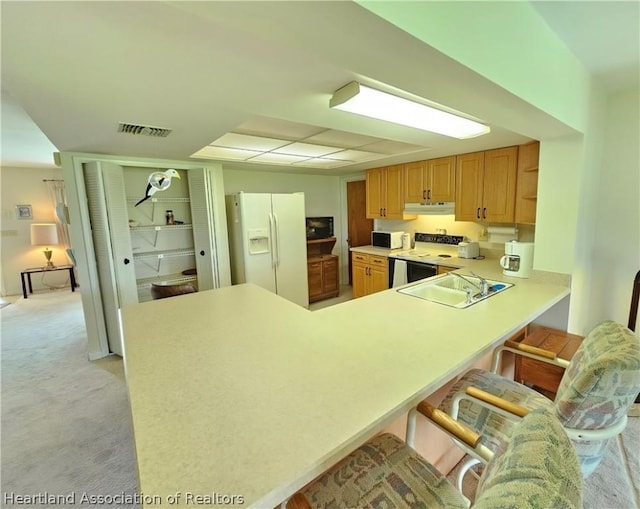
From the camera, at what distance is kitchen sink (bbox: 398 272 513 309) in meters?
2.26

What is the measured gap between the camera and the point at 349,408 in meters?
0.92

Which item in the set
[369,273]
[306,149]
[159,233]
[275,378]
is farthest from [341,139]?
[159,233]

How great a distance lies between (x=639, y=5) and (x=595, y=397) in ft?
5.49

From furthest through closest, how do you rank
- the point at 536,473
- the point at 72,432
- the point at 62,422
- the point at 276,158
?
the point at 276,158, the point at 62,422, the point at 72,432, the point at 536,473

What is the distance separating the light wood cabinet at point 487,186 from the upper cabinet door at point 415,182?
458 millimetres

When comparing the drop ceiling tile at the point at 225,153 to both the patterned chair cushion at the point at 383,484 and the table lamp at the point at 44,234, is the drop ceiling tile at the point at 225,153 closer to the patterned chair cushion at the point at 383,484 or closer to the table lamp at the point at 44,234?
the patterned chair cushion at the point at 383,484

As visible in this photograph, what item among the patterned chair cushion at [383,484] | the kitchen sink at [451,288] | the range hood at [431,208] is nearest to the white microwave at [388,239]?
the range hood at [431,208]

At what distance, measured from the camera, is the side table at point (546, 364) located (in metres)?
2.02

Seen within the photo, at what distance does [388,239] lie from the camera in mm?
4383

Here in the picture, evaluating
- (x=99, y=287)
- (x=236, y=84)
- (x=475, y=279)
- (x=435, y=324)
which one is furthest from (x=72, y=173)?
(x=475, y=279)

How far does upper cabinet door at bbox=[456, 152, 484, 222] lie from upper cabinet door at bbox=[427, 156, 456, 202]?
0.06 meters

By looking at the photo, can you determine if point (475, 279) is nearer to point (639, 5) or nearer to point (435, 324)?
point (435, 324)

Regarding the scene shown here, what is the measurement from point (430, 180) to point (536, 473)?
11.7 feet

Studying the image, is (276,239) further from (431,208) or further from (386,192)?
(431,208)
